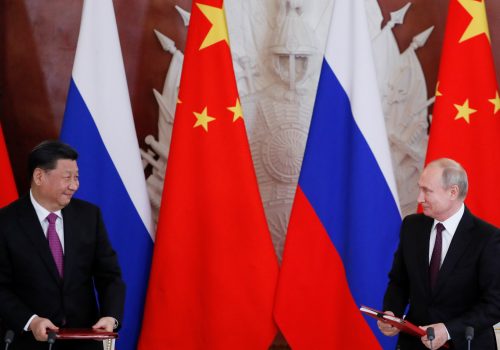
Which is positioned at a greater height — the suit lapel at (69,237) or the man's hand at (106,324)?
the suit lapel at (69,237)

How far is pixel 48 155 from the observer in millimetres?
2877

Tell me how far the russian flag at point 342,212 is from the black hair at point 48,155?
125cm

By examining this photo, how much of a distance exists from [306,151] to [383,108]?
0.62m

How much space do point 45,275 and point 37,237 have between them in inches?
5.4

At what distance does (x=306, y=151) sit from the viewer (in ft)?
12.3

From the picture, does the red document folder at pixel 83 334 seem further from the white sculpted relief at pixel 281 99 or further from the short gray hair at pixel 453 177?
the white sculpted relief at pixel 281 99

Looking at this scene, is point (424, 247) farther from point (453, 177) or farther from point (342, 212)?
point (342, 212)

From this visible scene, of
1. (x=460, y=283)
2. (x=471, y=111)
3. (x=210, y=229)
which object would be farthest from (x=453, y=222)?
(x=210, y=229)

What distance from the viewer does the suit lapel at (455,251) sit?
2820 mm

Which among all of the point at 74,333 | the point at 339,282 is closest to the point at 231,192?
the point at 339,282

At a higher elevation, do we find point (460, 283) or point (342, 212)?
point (342, 212)

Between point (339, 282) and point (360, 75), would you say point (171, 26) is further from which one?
point (339, 282)

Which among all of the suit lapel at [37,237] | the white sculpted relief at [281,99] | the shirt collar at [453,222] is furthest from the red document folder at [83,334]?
the white sculpted relief at [281,99]

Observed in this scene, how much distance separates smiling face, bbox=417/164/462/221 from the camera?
2.80 meters
